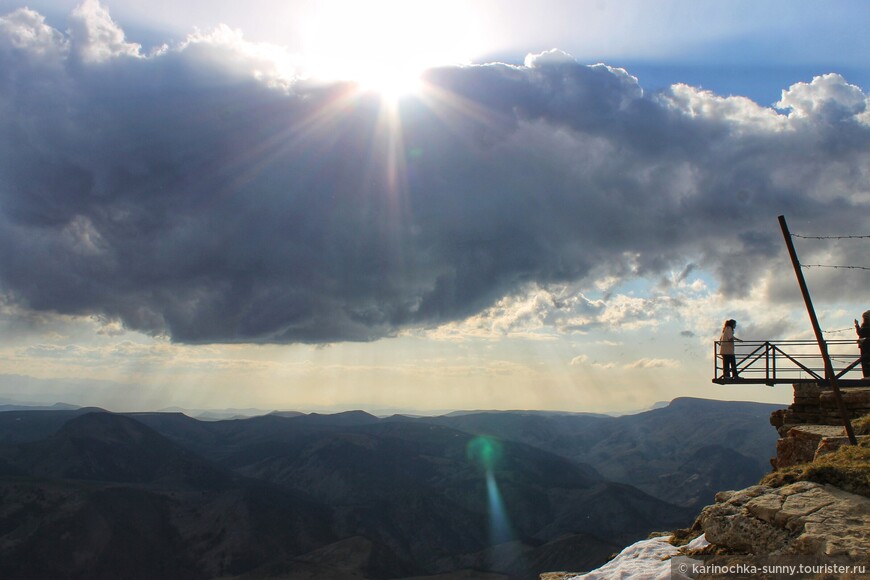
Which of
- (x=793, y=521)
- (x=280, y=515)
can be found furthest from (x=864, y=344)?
(x=280, y=515)

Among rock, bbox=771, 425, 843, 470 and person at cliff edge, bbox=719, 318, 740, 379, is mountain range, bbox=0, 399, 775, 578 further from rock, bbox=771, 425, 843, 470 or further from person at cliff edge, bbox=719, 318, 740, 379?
rock, bbox=771, 425, 843, 470

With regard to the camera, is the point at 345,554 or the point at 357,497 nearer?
the point at 345,554

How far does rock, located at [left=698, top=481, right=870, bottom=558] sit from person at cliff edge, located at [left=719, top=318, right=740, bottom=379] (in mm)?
11094

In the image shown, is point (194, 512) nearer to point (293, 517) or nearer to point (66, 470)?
point (293, 517)

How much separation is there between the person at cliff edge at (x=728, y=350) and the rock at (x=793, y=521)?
36.4ft

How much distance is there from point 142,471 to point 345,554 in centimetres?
8302

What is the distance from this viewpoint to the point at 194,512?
398 feet

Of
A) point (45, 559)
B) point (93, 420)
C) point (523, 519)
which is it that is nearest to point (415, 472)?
point (523, 519)

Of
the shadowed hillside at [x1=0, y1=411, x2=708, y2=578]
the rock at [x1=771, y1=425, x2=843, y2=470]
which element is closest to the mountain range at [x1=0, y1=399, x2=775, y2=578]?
the shadowed hillside at [x1=0, y1=411, x2=708, y2=578]

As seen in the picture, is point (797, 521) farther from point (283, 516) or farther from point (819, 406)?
point (283, 516)

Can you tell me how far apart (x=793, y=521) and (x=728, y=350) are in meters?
12.7

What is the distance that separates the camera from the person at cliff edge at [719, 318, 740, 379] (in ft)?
61.8

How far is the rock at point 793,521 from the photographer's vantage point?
22.3ft

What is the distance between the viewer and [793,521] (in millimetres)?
7418
